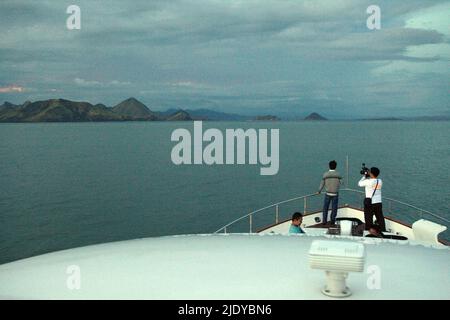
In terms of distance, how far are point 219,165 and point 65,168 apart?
24.2m

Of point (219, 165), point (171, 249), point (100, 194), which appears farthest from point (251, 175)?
point (171, 249)

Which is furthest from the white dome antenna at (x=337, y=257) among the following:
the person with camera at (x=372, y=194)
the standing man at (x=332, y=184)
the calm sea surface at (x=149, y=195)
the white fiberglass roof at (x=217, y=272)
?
the calm sea surface at (x=149, y=195)

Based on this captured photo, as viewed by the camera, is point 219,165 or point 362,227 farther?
point 219,165

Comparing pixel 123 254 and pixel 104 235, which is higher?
pixel 123 254

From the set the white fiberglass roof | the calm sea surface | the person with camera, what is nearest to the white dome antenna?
the white fiberglass roof

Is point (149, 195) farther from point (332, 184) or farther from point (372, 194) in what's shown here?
point (372, 194)

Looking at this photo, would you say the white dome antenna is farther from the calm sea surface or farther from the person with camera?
the calm sea surface

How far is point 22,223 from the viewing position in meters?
36.0

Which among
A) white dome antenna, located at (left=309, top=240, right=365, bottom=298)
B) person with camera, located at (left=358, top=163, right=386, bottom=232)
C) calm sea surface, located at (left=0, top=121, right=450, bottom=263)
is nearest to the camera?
white dome antenna, located at (left=309, top=240, right=365, bottom=298)

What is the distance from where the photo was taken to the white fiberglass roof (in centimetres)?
461

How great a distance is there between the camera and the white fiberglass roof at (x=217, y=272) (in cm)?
461

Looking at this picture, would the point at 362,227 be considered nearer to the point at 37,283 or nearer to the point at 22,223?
the point at 37,283

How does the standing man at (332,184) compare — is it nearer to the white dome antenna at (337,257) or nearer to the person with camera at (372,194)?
the person with camera at (372,194)

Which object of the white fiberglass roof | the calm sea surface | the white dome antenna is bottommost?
the calm sea surface
